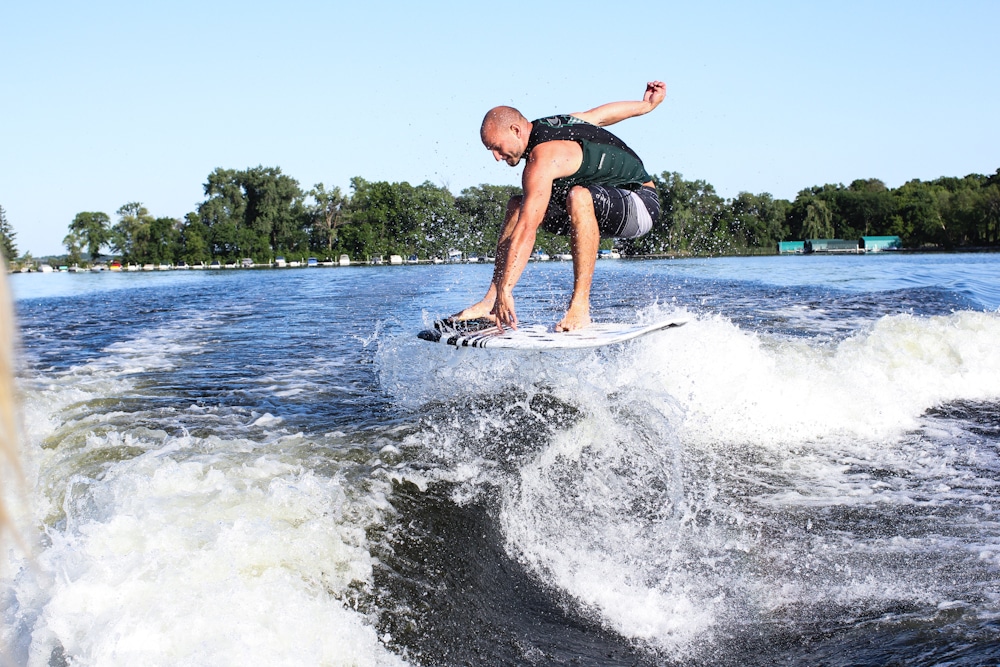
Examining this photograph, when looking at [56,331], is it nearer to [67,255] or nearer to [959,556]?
[959,556]

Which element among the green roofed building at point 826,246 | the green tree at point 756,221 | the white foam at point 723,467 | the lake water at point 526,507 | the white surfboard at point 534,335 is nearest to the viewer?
the lake water at point 526,507

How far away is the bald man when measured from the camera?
5.61 metres

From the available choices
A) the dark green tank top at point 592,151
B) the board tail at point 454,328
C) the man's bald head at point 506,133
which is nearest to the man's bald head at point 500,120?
the man's bald head at point 506,133

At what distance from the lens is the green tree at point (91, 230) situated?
Result: 12800 centimetres

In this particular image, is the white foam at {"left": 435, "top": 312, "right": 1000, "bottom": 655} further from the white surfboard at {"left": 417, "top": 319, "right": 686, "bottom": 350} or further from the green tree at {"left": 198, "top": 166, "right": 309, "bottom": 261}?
the green tree at {"left": 198, "top": 166, "right": 309, "bottom": 261}

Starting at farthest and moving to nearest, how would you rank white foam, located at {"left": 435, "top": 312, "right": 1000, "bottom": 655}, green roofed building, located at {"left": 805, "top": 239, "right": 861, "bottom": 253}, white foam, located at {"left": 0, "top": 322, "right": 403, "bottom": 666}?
green roofed building, located at {"left": 805, "top": 239, "right": 861, "bottom": 253}, white foam, located at {"left": 435, "top": 312, "right": 1000, "bottom": 655}, white foam, located at {"left": 0, "top": 322, "right": 403, "bottom": 666}

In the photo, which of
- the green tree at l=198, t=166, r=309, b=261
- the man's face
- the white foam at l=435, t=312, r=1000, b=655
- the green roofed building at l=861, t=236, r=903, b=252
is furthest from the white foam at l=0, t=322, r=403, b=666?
the green tree at l=198, t=166, r=309, b=261

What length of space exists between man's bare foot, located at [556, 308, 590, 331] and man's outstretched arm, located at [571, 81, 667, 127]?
5.29 ft

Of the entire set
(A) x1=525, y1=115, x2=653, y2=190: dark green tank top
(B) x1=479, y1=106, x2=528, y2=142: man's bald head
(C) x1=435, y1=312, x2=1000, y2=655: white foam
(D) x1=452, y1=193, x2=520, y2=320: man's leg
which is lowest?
(C) x1=435, y1=312, x2=1000, y2=655: white foam

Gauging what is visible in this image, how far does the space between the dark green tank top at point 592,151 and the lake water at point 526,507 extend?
69.6 inches

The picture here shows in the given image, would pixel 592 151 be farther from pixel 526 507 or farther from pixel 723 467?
pixel 526 507

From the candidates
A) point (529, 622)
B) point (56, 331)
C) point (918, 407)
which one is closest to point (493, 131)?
point (529, 622)

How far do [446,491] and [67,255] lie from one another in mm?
150764

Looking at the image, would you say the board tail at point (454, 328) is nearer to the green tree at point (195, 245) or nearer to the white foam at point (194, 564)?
the white foam at point (194, 564)
